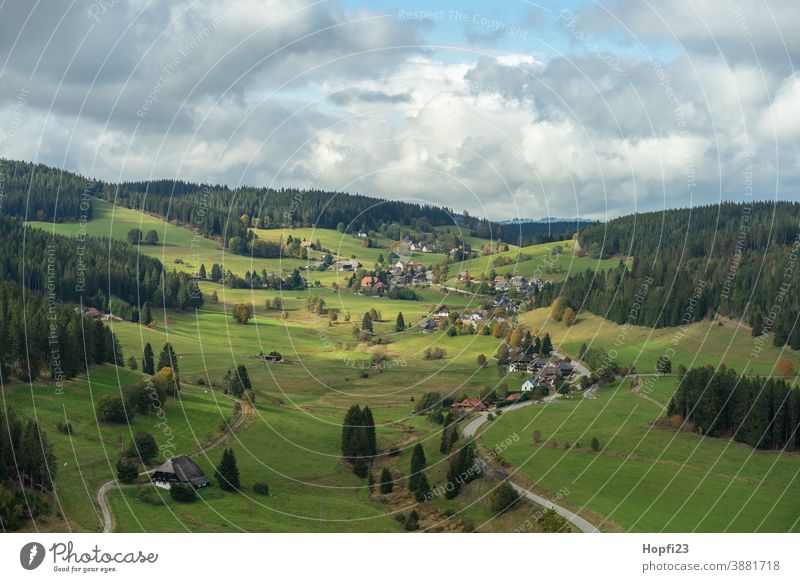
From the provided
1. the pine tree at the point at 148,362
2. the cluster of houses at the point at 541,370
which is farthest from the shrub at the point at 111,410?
the cluster of houses at the point at 541,370

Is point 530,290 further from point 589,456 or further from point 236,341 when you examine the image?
point 589,456

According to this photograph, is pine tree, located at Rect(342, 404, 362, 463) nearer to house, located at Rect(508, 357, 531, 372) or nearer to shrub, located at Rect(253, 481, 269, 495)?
shrub, located at Rect(253, 481, 269, 495)

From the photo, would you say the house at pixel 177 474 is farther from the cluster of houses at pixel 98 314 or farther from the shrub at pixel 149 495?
the cluster of houses at pixel 98 314

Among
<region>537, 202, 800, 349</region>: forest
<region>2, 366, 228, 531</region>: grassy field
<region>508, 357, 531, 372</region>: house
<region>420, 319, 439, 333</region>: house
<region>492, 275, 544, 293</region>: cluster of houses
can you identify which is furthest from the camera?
<region>492, 275, 544, 293</region>: cluster of houses

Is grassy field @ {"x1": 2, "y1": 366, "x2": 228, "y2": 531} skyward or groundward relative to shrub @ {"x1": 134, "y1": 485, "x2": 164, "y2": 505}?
skyward

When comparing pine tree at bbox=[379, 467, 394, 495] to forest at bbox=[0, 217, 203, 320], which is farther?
forest at bbox=[0, 217, 203, 320]

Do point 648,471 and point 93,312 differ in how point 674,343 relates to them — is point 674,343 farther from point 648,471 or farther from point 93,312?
point 93,312

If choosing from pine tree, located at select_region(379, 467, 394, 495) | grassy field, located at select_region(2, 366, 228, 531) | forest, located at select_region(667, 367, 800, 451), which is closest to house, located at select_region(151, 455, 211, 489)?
grassy field, located at select_region(2, 366, 228, 531)

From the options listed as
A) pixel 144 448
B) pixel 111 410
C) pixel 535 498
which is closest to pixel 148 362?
pixel 111 410
